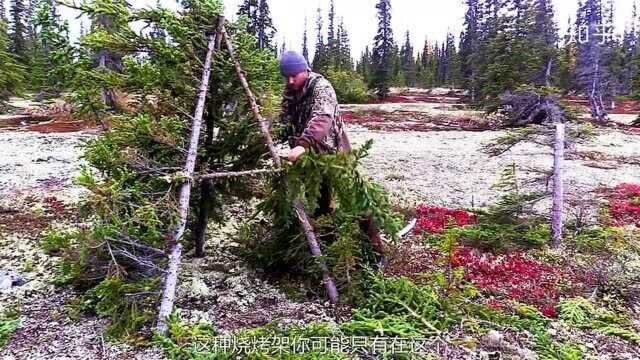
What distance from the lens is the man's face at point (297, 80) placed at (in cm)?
564

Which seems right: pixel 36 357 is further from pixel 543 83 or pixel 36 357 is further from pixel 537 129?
pixel 543 83

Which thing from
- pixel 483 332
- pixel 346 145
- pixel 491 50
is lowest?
pixel 483 332

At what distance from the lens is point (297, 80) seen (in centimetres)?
568

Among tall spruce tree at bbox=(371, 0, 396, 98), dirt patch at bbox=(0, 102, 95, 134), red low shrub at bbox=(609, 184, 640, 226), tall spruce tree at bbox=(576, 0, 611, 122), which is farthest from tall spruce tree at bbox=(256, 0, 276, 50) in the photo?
red low shrub at bbox=(609, 184, 640, 226)

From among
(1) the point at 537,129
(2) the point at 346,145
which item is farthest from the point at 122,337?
(1) the point at 537,129

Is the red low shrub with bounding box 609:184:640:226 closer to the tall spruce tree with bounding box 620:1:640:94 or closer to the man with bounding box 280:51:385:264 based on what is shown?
the man with bounding box 280:51:385:264

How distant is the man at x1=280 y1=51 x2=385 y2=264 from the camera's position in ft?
16.8

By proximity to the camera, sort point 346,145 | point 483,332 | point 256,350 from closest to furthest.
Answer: point 256,350, point 483,332, point 346,145

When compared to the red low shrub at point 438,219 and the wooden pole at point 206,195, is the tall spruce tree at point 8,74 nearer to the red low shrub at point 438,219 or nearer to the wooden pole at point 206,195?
the wooden pole at point 206,195

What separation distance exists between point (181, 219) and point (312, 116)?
1.72 meters

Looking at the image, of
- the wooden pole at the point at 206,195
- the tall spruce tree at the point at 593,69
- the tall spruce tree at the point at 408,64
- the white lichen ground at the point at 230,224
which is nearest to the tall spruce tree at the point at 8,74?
the white lichen ground at the point at 230,224

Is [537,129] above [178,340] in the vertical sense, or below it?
above

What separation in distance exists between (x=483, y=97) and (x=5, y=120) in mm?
29638

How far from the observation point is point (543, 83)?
97.8 ft
